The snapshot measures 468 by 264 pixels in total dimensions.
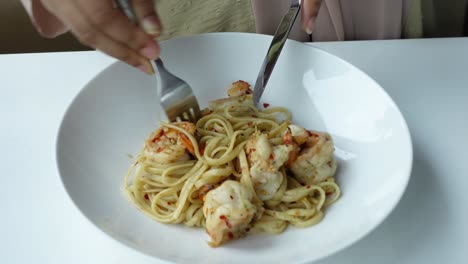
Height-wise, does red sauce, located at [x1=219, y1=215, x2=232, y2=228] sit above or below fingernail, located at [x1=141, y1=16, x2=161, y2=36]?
below

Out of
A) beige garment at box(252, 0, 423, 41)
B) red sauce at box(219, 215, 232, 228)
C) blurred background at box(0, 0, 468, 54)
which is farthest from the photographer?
blurred background at box(0, 0, 468, 54)

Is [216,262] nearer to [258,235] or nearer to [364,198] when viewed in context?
[258,235]

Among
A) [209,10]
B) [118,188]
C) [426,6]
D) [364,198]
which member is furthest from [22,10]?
[364,198]

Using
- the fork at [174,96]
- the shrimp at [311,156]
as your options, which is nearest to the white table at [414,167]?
the shrimp at [311,156]

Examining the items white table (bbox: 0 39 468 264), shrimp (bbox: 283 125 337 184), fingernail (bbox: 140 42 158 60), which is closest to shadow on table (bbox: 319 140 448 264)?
white table (bbox: 0 39 468 264)

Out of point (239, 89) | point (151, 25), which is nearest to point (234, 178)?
point (239, 89)

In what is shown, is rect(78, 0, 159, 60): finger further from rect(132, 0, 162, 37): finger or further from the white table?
the white table
